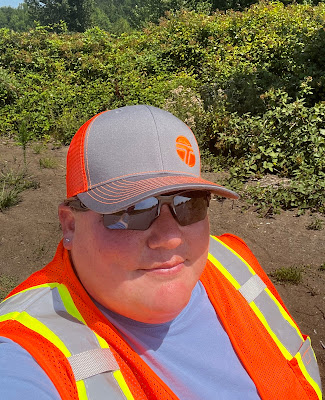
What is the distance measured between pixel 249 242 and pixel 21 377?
13.0 feet

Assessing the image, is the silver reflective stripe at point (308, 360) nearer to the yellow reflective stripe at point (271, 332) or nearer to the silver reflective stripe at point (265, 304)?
the silver reflective stripe at point (265, 304)

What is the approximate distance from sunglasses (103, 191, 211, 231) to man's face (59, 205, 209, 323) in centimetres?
2

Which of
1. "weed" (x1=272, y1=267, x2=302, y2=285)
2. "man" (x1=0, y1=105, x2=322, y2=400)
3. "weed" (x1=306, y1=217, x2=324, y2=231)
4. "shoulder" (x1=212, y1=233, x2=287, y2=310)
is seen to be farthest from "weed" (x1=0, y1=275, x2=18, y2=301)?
"weed" (x1=306, y1=217, x2=324, y2=231)

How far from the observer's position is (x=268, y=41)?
10.3 metres

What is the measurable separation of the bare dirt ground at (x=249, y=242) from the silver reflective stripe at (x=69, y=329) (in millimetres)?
2505

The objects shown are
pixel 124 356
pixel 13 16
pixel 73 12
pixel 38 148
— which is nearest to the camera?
pixel 124 356

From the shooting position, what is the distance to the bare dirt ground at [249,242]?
390 cm

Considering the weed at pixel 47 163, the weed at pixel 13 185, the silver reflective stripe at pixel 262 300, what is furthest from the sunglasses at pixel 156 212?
the weed at pixel 47 163

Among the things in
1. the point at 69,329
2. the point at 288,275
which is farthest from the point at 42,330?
the point at 288,275

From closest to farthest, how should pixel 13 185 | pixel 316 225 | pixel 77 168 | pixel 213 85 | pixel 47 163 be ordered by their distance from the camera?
pixel 77 168 → pixel 316 225 → pixel 13 185 → pixel 47 163 → pixel 213 85

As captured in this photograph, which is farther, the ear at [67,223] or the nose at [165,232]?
the ear at [67,223]

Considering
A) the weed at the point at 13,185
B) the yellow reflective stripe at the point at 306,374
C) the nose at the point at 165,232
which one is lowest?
the weed at the point at 13,185

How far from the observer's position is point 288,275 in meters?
4.20

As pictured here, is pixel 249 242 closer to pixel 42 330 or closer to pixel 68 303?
pixel 68 303
